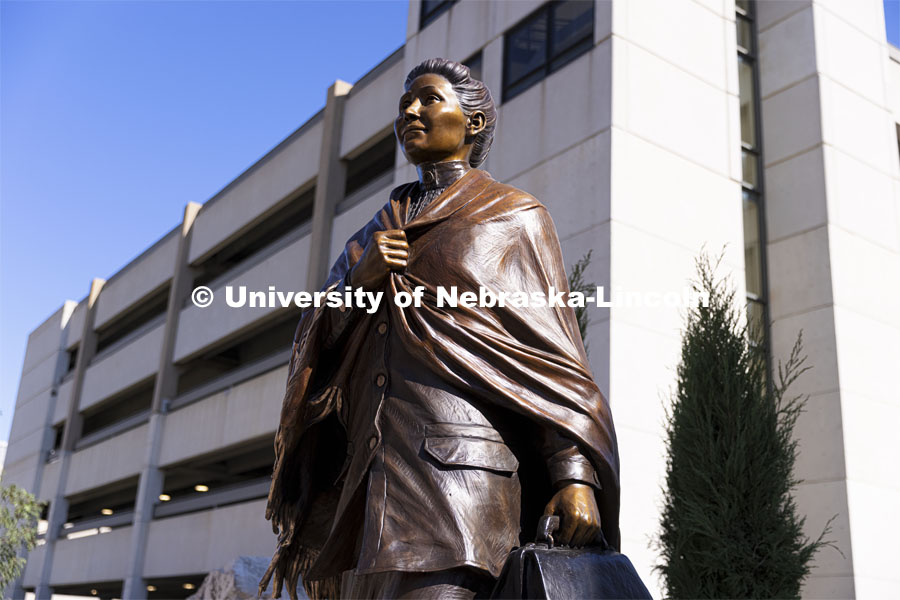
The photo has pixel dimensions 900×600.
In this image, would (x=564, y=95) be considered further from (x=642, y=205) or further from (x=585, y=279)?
(x=585, y=279)

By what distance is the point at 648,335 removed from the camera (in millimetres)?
12000

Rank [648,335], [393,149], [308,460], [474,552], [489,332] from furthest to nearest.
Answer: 1. [393,149]
2. [648,335]
3. [308,460]
4. [489,332]
5. [474,552]

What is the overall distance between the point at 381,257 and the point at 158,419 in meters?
25.1

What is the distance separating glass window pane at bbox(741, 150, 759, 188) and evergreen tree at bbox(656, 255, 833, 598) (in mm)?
4767

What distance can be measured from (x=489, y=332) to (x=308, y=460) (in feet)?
2.16

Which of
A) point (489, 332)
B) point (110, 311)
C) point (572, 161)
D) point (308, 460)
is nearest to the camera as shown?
point (489, 332)

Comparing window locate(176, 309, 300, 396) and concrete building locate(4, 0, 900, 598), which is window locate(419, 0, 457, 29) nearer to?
concrete building locate(4, 0, 900, 598)

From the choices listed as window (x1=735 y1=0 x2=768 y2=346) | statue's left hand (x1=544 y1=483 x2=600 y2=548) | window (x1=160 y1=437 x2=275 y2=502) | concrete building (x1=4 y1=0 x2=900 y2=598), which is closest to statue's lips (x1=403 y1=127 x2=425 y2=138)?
statue's left hand (x1=544 y1=483 x2=600 y2=548)

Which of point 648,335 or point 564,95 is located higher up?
point 564,95

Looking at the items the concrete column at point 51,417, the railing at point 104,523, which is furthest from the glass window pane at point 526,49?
the concrete column at point 51,417

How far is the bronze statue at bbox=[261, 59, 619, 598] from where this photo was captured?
219cm

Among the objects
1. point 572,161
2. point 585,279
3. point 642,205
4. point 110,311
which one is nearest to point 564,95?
point 572,161

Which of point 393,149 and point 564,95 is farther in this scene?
point 393,149

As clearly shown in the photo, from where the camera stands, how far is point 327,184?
20953 mm
